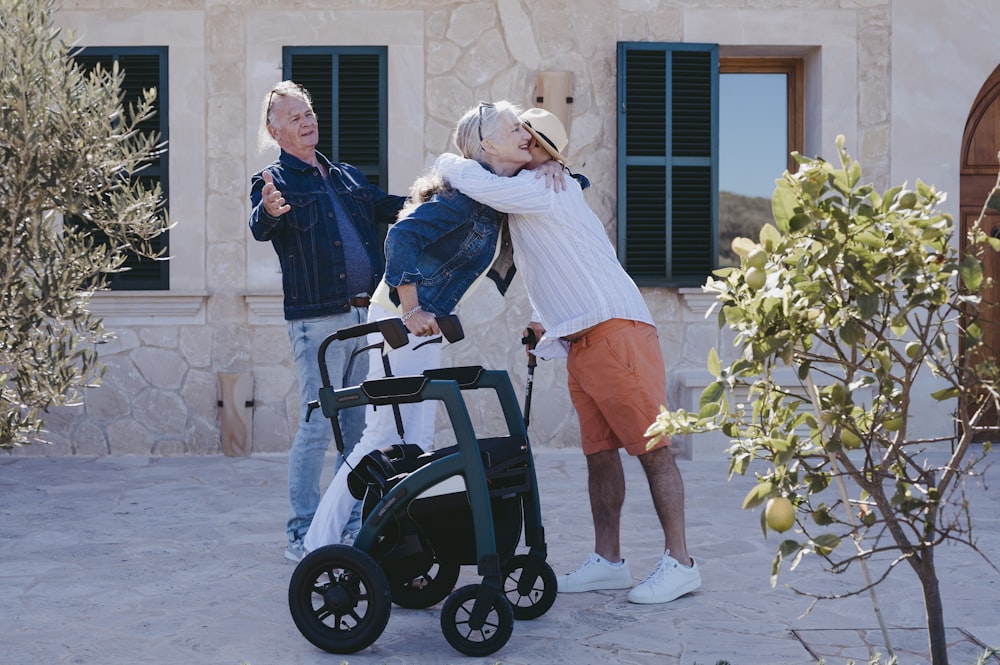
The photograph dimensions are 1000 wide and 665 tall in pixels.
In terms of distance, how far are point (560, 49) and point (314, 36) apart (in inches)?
63.9

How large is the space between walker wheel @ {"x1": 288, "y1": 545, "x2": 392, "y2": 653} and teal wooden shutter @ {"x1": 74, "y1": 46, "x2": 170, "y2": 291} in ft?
15.6

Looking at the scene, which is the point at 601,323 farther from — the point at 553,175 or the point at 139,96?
the point at 139,96

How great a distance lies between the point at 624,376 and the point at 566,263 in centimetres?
44

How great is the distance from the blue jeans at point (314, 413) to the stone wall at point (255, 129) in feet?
9.82

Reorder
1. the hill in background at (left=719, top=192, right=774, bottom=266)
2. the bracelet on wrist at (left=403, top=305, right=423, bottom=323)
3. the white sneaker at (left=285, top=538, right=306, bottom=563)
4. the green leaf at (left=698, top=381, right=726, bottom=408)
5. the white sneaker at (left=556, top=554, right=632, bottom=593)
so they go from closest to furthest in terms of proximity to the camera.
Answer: the green leaf at (left=698, top=381, right=726, bottom=408)
the bracelet on wrist at (left=403, top=305, right=423, bottom=323)
the white sneaker at (left=556, top=554, right=632, bottom=593)
the white sneaker at (left=285, top=538, right=306, bottom=563)
the hill in background at (left=719, top=192, right=774, bottom=266)

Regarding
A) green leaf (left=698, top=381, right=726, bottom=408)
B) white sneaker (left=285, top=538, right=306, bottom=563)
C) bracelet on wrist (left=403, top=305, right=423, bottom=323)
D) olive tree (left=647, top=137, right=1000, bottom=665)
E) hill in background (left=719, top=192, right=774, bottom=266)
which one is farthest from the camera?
hill in background (left=719, top=192, right=774, bottom=266)

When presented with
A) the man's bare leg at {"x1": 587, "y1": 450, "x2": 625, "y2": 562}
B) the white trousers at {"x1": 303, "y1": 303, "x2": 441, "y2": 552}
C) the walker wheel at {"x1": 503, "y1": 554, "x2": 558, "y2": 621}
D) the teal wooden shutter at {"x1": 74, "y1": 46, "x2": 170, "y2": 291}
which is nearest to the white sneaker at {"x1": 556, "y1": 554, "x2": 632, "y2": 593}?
the man's bare leg at {"x1": 587, "y1": 450, "x2": 625, "y2": 562}

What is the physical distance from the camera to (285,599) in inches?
168

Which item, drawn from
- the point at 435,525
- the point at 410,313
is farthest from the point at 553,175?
the point at 435,525

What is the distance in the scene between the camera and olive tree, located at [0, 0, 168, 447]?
3.48 metres

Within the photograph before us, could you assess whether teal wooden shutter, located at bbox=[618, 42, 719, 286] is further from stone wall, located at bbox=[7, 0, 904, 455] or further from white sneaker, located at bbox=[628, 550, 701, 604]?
white sneaker, located at bbox=[628, 550, 701, 604]

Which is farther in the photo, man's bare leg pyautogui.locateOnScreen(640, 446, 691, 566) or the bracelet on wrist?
man's bare leg pyautogui.locateOnScreen(640, 446, 691, 566)

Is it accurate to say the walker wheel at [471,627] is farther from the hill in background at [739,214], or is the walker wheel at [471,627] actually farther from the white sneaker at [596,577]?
the hill in background at [739,214]

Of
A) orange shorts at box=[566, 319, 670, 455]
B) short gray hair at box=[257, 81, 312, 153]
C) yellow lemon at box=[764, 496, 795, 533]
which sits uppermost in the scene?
short gray hair at box=[257, 81, 312, 153]
